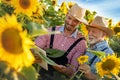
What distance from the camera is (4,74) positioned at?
0.80 m

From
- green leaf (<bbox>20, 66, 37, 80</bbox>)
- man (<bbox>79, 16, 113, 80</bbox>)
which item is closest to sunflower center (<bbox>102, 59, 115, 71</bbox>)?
man (<bbox>79, 16, 113, 80</bbox>)

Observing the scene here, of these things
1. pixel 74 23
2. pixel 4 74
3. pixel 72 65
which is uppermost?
pixel 4 74

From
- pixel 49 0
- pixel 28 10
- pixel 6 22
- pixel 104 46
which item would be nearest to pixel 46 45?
pixel 104 46

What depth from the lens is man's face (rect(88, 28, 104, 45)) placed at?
3.34 m

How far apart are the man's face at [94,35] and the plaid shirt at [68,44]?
13 cm

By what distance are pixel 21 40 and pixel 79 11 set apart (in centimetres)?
261

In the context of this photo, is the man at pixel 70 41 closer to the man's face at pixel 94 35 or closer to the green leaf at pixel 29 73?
the man's face at pixel 94 35

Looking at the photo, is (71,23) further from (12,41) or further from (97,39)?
(12,41)

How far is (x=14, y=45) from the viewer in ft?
2.73

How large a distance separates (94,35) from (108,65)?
2.92ft

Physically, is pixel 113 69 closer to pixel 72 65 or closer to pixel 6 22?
pixel 72 65

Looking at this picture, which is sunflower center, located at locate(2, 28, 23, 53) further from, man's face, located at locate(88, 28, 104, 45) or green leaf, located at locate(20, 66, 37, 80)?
man's face, located at locate(88, 28, 104, 45)

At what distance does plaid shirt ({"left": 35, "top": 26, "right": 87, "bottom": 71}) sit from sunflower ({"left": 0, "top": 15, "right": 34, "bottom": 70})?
212 centimetres

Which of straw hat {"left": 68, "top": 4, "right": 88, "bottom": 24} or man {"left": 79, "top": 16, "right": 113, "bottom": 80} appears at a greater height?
straw hat {"left": 68, "top": 4, "right": 88, "bottom": 24}
